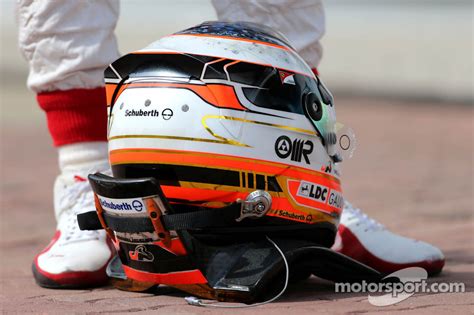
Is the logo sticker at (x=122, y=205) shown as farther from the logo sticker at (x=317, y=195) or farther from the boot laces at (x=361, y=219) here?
the boot laces at (x=361, y=219)

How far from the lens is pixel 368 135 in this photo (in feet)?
25.1

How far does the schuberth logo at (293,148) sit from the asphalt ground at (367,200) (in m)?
0.36

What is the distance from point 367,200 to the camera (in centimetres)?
486

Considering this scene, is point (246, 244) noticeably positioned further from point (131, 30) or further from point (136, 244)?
point (131, 30)

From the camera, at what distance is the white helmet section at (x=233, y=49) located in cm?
244

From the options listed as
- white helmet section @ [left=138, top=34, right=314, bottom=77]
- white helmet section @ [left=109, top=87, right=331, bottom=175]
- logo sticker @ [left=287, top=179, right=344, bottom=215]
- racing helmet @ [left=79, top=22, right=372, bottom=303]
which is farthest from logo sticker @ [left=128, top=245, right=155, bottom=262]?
white helmet section @ [left=138, top=34, right=314, bottom=77]

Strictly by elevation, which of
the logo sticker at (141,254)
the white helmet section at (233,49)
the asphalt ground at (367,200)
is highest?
the white helmet section at (233,49)

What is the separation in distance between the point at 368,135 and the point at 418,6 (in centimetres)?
733

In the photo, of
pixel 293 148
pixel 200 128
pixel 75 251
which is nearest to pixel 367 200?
pixel 75 251

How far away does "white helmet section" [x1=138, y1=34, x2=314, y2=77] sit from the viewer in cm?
244

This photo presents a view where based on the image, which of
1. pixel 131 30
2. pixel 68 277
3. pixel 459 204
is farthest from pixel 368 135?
pixel 131 30

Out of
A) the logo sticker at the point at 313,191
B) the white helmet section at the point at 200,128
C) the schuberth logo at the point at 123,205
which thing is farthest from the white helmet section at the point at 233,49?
the schuberth logo at the point at 123,205

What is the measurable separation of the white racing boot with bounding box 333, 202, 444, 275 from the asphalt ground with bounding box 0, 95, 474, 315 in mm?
69

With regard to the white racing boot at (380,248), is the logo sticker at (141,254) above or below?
above
